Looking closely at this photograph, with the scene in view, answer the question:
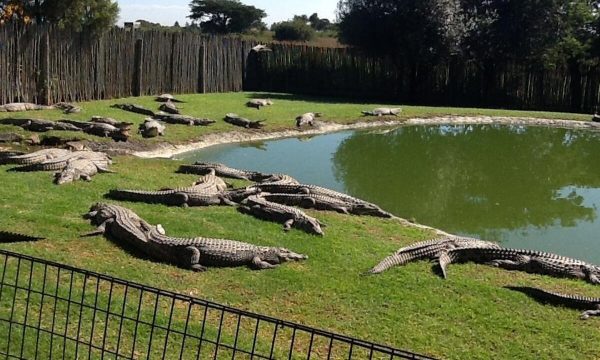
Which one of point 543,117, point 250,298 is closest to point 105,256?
point 250,298

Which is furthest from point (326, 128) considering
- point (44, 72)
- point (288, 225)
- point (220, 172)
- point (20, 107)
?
point (288, 225)

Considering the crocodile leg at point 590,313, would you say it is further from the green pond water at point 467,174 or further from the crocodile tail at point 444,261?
the green pond water at point 467,174

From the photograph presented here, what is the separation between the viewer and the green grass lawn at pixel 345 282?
5379 millimetres

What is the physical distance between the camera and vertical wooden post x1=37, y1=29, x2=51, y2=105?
16.0 meters

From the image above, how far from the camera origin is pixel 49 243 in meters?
6.64

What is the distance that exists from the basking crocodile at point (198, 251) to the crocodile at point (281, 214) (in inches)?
43.2

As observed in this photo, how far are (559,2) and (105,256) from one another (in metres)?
23.4

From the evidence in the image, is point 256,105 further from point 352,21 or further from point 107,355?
point 107,355

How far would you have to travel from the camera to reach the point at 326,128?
18797 mm

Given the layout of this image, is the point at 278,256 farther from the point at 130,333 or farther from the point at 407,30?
the point at 407,30

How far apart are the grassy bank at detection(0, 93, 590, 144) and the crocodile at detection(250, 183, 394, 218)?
490cm

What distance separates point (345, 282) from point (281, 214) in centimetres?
217

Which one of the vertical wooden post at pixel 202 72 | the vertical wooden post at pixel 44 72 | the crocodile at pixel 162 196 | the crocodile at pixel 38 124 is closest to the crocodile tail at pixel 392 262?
the crocodile at pixel 162 196

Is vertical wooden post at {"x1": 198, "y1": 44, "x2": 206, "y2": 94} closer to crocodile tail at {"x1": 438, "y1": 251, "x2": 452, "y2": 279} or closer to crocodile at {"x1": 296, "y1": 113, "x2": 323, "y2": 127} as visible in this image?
crocodile at {"x1": 296, "y1": 113, "x2": 323, "y2": 127}
